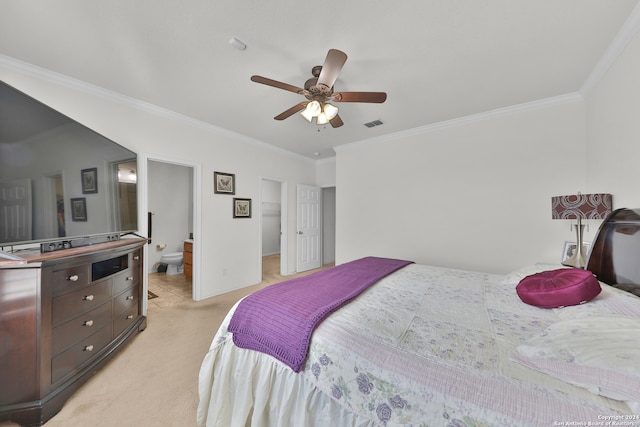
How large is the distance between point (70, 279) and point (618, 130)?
14.1 feet

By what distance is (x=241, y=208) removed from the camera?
3.83 meters

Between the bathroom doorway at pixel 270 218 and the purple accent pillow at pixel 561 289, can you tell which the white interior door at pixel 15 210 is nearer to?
the purple accent pillow at pixel 561 289

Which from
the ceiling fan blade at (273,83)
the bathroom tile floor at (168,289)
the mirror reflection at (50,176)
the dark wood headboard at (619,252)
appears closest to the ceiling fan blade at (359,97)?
the ceiling fan blade at (273,83)

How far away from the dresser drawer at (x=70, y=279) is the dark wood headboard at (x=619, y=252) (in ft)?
11.6

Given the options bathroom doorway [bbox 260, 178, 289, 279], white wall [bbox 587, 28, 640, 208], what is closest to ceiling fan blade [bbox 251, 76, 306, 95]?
white wall [bbox 587, 28, 640, 208]

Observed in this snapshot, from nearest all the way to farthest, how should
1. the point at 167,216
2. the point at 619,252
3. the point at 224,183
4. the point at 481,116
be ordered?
the point at 619,252
the point at 481,116
the point at 224,183
the point at 167,216

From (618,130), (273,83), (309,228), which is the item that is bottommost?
(309,228)

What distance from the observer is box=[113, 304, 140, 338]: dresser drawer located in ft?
6.64

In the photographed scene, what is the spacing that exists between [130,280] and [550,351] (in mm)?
3045

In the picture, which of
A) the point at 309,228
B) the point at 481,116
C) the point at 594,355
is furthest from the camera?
the point at 309,228

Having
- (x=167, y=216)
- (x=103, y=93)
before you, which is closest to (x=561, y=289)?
(x=103, y=93)

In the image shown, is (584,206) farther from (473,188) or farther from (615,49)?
(615,49)

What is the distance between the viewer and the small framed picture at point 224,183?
11.5 feet

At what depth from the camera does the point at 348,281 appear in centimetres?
176
